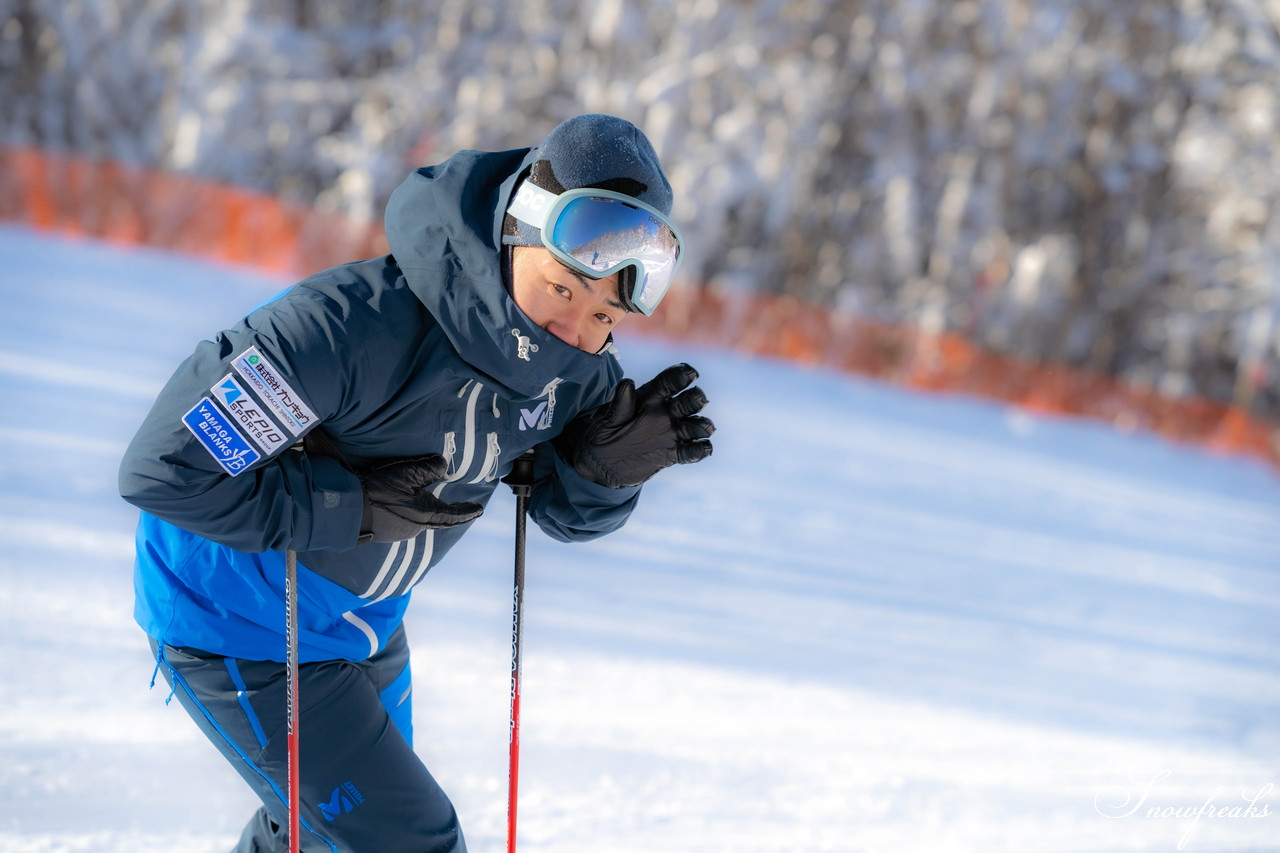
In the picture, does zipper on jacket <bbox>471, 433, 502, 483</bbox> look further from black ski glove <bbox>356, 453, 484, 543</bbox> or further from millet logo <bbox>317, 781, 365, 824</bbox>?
millet logo <bbox>317, 781, 365, 824</bbox>

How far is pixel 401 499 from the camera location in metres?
1.74

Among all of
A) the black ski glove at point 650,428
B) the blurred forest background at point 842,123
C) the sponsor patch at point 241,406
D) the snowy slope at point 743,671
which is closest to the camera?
the sponsor patch at point 241,406

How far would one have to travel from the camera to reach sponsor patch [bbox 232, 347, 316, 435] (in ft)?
5.15

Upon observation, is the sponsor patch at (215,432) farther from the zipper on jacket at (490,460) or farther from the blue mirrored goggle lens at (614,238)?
the blue mirrored goggle lens at (614,238)

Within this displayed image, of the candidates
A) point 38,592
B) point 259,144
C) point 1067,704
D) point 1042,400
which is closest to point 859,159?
point 1042,400

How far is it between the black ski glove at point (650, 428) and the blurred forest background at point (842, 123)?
14137 mm

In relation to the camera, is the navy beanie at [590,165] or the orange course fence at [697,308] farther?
the orange course fence at [697,308]

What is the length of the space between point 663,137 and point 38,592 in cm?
1348

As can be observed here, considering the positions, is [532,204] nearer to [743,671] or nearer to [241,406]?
[241,406]

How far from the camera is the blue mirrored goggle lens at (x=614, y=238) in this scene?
167cm
